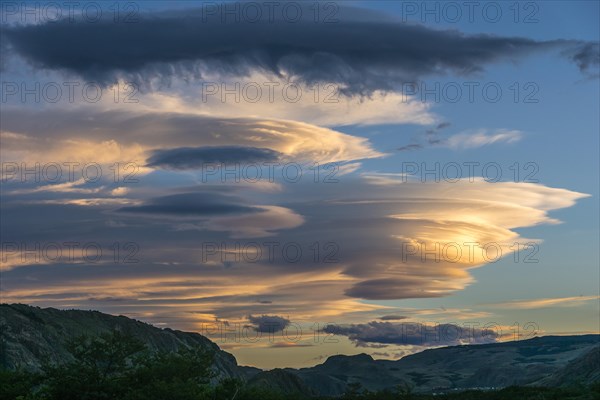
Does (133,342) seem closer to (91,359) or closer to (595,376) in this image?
(91,359)

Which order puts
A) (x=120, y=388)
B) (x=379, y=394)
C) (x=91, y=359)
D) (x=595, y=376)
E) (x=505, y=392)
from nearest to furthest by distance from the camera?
(x=120, y=388)
(x=91, y=359)
(x=379, y=394)
(x=505, y=392)
(x=595, y=376)

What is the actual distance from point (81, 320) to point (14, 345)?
47.9 m

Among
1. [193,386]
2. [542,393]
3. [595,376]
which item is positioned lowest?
[595,376]

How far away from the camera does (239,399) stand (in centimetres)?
6312

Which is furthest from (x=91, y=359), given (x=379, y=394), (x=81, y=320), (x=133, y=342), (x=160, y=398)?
(x=81, y=320)

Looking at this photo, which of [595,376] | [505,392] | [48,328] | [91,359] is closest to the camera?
[91,359]

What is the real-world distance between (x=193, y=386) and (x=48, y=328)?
92.1 meters

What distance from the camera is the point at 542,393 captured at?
84812 mm

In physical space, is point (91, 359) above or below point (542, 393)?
above

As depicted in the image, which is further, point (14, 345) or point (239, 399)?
point (14, 345)

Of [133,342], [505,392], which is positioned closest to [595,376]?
[505,392]

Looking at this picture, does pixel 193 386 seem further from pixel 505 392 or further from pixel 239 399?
pixel 505 392

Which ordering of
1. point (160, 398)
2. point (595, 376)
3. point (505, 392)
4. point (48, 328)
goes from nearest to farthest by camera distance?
point (160, 398) < point (505, 392) < point (48, 328) < point (595, 376)

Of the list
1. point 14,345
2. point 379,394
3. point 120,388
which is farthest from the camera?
point 14,345
